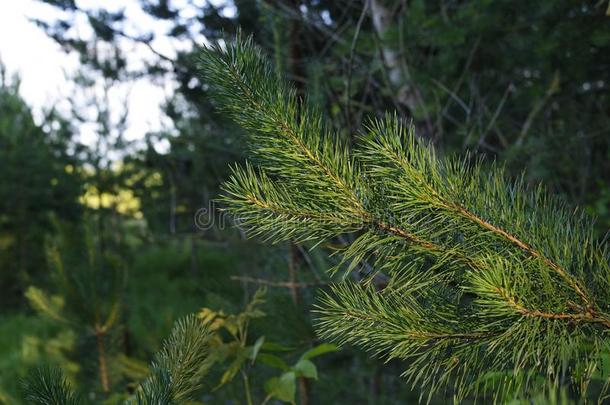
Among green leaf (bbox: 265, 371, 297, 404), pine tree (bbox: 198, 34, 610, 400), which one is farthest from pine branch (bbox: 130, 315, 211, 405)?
green leaf (bbox: 265, 371, 297, 404)

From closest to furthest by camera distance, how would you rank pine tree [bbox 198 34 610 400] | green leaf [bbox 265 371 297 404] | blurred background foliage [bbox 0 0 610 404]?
pine tree [bbox 198 34 610 400] → green leaf [bbox 265 371 297 404] → blurred background foliage [bbox 0 0 610 404]

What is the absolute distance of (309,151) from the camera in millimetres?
750

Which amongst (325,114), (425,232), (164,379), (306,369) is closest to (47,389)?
(164,379)

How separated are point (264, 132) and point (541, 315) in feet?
1.31

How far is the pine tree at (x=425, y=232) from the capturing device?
0.69 m

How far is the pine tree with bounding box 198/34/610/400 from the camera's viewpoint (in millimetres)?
688

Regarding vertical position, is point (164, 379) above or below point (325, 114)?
below

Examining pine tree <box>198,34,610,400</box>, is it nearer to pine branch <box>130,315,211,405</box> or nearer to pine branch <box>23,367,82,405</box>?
pine branch <box>130,315,211,405</box>

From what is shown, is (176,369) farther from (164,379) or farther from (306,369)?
(306,369)

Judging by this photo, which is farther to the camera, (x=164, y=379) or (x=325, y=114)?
(x=325, y=114)

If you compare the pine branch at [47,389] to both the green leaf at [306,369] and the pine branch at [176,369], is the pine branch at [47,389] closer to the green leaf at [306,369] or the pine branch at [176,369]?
the pine branch at [176,369]

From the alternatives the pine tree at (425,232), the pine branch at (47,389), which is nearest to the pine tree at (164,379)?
the pine branch at (47,389)

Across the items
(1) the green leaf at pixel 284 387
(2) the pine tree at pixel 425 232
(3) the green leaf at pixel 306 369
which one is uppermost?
(2) the pine tree at pixel 425 232

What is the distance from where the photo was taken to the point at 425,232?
29.4 inches
